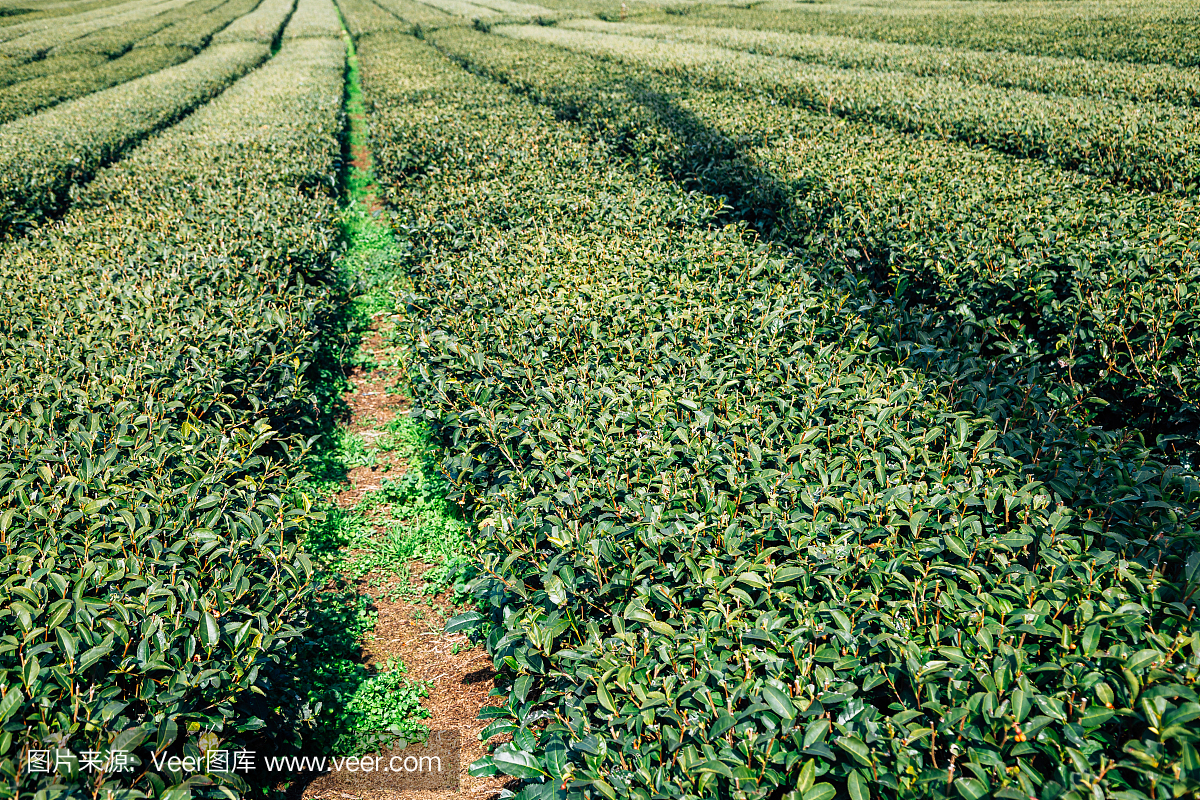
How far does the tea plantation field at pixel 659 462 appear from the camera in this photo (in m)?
1.84

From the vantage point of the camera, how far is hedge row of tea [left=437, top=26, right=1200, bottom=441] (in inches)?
155

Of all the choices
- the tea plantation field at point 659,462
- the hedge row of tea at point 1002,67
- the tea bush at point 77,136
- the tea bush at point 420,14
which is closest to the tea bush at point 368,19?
the tea bush at point 420,14

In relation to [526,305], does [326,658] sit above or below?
Answer: below

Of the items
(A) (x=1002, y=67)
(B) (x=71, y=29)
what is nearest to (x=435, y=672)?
(A) (x=1002, y=67)

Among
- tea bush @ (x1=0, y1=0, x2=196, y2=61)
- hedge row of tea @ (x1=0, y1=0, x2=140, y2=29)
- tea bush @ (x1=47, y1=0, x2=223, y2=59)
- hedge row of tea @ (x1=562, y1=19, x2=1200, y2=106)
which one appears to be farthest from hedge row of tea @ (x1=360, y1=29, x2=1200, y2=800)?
hedge row of tea @ (x1=0, y1=0, x2=140, y2=29)

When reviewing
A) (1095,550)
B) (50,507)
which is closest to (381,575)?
(50,507)

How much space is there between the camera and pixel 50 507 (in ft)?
8.45

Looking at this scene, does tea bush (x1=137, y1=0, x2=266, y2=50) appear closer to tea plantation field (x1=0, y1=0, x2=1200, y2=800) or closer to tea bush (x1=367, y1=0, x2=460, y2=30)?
tea bush (x1=367, y1=0, x2=460, y2=30)

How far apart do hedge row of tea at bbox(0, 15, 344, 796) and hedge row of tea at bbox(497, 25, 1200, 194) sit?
27.5 feet

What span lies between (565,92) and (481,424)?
430 inches

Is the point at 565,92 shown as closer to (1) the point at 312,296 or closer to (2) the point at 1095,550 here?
(1) the point at 312,296

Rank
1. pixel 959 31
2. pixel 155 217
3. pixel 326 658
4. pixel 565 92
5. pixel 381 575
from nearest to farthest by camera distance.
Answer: pixel 326 658 → pixel 381 575 → pixel 155 217 → pixel 565 92 → pixel 959 31

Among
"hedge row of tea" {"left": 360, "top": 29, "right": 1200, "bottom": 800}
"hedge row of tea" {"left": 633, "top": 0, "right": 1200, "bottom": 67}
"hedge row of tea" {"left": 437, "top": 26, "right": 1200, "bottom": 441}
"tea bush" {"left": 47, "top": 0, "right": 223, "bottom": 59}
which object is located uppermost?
"tea bush" {"left": 47, "top": 0, "right": 223, "bottom": 59}

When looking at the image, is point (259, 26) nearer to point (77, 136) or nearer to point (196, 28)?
point (196, 28)
